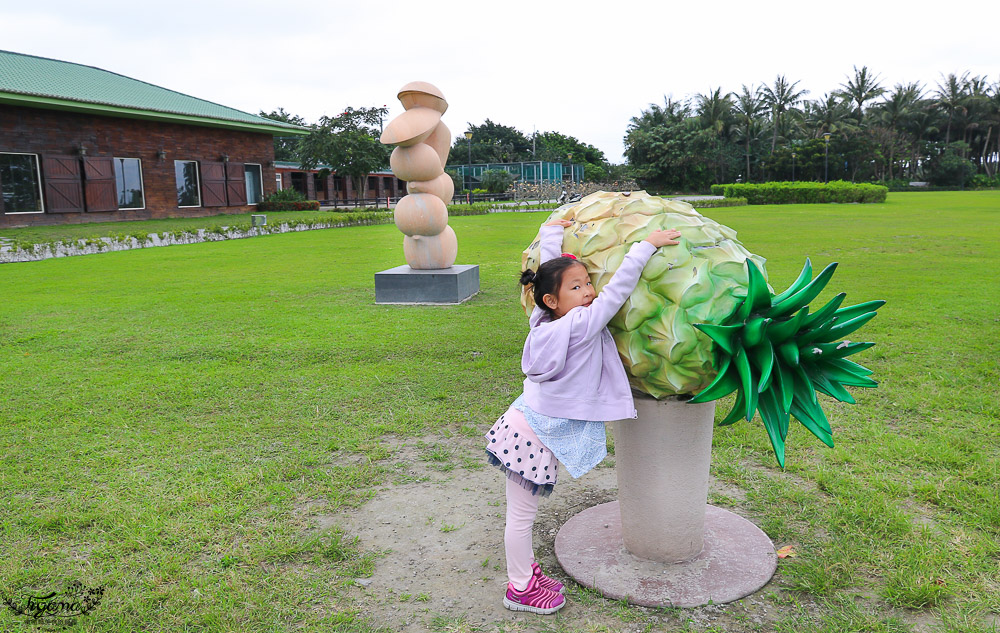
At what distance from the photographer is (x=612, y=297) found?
2455 mm

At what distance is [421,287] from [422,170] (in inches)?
61.8

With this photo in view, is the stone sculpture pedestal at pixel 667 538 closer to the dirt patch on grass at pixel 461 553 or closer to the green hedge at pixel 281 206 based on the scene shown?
the dirt patch on grass at pixel 461 553

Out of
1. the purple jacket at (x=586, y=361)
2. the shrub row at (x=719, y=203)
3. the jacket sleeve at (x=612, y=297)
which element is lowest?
the purple jacket at (x=586, y=361)

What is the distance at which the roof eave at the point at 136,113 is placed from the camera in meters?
19.6

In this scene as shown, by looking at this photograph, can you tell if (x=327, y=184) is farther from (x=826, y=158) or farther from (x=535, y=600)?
(x=535, y=600)

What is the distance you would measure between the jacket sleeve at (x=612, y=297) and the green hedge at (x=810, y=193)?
36.9 m

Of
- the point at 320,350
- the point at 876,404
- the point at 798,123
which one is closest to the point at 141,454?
the point at 320,350

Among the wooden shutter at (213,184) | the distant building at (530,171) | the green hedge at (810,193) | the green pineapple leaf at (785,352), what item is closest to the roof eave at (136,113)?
the wooden shutter at (213,184)

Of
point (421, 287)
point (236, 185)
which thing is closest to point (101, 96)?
point (236, 185)

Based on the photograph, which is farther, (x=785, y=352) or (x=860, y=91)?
(x=860, y=91)

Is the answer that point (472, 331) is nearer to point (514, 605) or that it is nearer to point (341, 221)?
point (514, 605)

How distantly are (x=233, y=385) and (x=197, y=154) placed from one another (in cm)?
2317

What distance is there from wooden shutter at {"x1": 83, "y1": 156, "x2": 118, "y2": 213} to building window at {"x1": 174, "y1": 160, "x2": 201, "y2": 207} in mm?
2652

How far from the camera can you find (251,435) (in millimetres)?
4664
